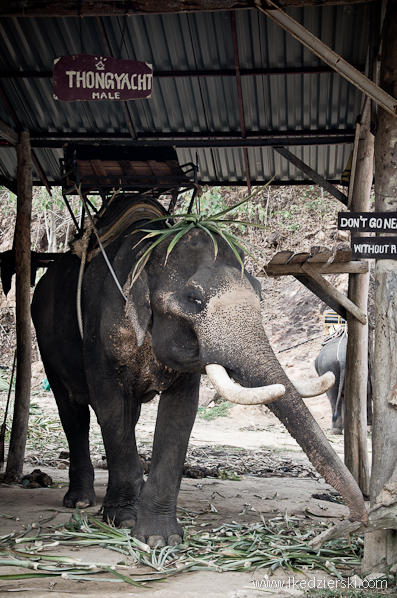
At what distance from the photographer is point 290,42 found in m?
5.73

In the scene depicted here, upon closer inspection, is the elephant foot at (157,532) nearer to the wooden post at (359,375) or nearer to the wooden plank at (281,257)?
the wooden post at (359,375)

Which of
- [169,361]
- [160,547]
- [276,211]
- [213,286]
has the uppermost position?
[276,211]

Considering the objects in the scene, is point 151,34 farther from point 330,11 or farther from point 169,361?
point 169,361

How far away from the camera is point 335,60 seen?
4195 mm

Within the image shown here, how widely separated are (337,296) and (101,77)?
10.1 feet

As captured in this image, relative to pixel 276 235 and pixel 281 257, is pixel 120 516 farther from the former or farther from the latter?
pixel 276 235

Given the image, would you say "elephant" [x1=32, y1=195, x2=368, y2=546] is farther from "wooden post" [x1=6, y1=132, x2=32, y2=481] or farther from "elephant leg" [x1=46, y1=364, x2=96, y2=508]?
"wooden post" [x1=6, y1=132, x2=32, y2=481]

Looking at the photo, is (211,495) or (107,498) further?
(211,495)

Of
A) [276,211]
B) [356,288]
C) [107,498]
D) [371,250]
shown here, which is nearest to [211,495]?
[107,498]

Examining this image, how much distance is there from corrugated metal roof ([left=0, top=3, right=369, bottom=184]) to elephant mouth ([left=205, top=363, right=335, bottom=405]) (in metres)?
3.18

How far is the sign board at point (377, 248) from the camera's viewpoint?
12.9 feet

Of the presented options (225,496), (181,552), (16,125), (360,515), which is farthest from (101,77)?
(225,496)

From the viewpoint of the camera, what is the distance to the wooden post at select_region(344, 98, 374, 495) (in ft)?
21.1

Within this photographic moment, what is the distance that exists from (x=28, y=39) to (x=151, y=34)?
3.61ft
